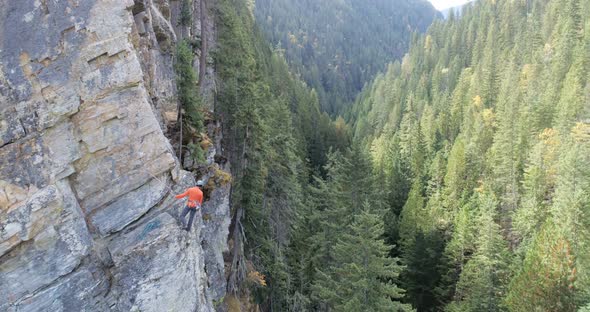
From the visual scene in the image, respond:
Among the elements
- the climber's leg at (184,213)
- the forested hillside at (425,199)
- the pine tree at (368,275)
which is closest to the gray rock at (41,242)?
the climber's leg at (184,213)

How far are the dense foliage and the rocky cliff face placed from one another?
1783 centimetres

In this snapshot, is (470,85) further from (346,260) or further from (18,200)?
(18,200)

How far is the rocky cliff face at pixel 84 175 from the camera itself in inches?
379

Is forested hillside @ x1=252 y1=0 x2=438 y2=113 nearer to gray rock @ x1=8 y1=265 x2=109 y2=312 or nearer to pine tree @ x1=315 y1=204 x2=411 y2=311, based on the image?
pine tree @ x1=315 y1=204 x2=411 y2=311

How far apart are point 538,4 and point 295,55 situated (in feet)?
240

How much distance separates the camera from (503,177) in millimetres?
38906

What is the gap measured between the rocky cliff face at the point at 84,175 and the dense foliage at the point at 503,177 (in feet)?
58.5

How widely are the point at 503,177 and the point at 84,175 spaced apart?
38.3 metres

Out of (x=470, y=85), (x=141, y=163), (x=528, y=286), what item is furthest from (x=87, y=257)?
(x=470, y=85)

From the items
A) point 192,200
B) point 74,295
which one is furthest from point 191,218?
point 74,295

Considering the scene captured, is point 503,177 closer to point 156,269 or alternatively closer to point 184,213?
point 184,213

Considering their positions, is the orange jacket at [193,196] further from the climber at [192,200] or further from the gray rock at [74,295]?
the gray rock at [74,295]

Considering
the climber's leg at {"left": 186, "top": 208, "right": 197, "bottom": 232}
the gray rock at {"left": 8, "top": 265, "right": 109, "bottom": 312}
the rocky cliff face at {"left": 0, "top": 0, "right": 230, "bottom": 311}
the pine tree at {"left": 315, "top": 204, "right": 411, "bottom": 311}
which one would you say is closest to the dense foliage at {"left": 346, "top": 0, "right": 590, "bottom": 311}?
the pine tree at {"left": 315, "top": 204, "right": 411, "bottom": 311}

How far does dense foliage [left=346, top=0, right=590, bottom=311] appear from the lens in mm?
22266
